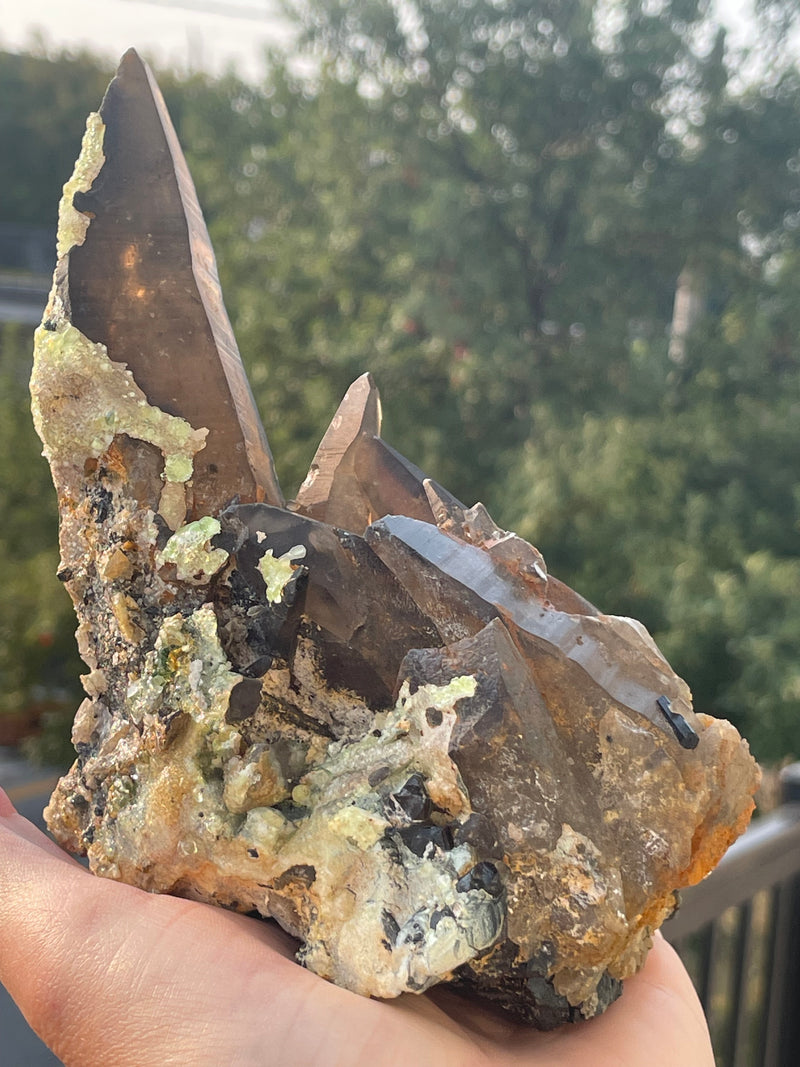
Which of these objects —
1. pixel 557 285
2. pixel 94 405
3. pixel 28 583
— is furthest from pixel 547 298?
pixel 94 405

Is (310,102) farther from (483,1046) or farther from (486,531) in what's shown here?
(483,1046)

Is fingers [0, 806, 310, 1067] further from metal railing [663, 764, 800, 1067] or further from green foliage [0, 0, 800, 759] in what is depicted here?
green foliage [0, 0, 800, 759]

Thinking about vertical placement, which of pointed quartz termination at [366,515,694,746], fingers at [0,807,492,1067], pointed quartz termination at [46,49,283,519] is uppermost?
pointed quartz termination at [46,49,283,519]

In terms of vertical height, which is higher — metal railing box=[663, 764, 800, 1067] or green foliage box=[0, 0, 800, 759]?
green foliage box=[0, 0, 800, 759]

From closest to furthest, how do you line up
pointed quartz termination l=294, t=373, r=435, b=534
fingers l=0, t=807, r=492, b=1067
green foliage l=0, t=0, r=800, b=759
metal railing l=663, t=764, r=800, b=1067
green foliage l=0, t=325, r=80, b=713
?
fingers l=0, t=807, r=492, b=1067 → pointed quartz termination l=294, t=373, r=435, b=534 → metal railing l=663, t=764, r=800, b=1067 → green foliage l=0, t=0, r=800, b=759 → green foliage l=0, t=325, r=80, b=713

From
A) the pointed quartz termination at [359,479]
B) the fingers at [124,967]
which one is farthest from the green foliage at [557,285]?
the fingers at [124,967]

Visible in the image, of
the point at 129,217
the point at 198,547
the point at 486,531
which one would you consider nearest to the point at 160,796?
the point at 198,547

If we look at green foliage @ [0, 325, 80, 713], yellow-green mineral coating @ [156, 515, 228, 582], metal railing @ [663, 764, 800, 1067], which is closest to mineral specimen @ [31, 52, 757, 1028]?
yellow-green mineral coating @ [156, 515, 228, 582]
